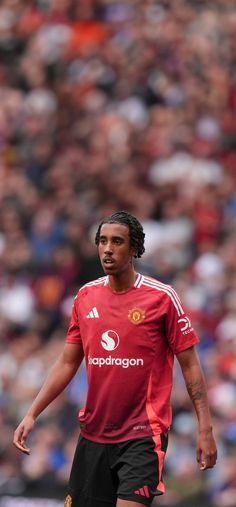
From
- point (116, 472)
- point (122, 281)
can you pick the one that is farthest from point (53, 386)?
point (122, 281)

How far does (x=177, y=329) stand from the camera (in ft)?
21.9

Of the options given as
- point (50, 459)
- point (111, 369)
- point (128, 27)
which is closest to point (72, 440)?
point (50, 459)

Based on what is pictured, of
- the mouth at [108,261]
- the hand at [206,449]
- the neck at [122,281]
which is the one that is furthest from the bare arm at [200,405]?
the mouth at [108,261]

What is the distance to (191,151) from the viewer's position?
1351cm

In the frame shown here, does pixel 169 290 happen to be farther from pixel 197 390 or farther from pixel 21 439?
pixel 21 439

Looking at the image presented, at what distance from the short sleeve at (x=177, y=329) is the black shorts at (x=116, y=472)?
52cm

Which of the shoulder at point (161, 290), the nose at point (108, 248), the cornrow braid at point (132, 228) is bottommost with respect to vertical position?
the shoulder at point (161, 290)

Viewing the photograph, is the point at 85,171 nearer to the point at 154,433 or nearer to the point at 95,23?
the point at 95,23

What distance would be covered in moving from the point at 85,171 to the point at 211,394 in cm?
399

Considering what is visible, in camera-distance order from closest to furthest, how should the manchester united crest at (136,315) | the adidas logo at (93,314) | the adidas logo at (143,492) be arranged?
the adidas logo at (143,492) → the manchester united crest at (136,315) → the adidas logo at (93,314)

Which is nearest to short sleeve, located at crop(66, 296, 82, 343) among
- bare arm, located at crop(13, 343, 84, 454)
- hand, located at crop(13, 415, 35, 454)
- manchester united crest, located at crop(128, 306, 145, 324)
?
bare arm, located at crop(13, 343, 84, 454)

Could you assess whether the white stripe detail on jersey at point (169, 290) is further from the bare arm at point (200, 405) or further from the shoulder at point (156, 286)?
the bare arm at point (200, 405)

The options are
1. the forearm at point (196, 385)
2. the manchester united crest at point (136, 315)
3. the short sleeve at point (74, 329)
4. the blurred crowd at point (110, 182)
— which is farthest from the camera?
the blurred crowd at point (110, 182)

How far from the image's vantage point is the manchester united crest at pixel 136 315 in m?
6.73
